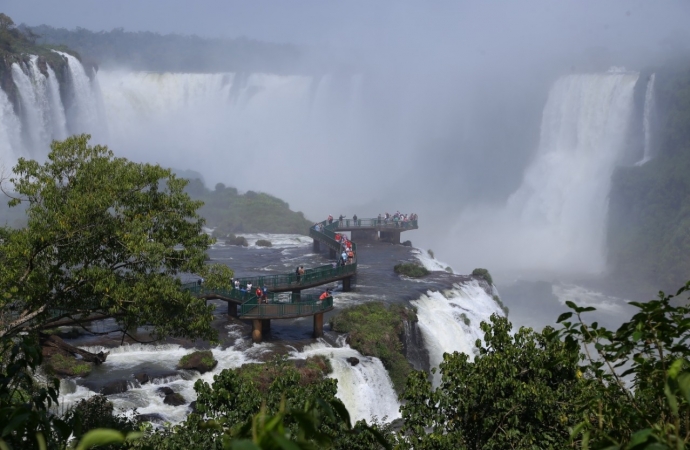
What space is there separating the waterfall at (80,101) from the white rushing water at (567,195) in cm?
3213

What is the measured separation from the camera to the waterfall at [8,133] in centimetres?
4038

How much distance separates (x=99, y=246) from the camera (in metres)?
11.4

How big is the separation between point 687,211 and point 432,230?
21244 millimetres

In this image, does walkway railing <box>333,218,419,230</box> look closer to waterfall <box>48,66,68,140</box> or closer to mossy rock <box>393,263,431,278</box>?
mossy rock <box>393,263,431,278</box>

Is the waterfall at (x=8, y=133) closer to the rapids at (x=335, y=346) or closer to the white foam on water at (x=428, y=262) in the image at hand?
the rapids at (x=335, y=346)

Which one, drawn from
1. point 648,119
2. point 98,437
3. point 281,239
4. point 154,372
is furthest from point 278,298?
point 648,119

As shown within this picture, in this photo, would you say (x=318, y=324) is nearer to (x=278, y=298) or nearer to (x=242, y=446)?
(x=278, y=298)

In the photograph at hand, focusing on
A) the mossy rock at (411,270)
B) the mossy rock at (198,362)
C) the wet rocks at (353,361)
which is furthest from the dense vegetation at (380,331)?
the mossy rock at (411,270)

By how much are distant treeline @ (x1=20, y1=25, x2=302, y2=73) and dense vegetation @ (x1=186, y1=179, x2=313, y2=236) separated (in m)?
40.4

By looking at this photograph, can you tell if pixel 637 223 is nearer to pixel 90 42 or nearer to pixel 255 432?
pixel 255 432

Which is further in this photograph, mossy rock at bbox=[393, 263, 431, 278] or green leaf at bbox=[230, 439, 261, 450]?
mossy rock at bbox=[393, 263, 431, 278]

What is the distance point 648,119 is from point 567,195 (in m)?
9.46

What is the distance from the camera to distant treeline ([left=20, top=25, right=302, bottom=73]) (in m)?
94.8

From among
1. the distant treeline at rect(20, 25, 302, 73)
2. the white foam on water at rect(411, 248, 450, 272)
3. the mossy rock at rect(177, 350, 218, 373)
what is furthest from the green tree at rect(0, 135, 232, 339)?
the distant treeline at rect(20, 25, 302, 73)
